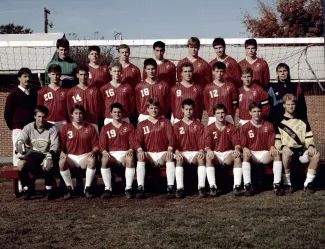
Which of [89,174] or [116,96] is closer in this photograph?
[89,174]

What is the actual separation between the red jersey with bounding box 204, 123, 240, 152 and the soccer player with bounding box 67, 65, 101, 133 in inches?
68.6

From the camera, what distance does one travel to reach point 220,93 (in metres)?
7.50

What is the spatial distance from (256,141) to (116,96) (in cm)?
221

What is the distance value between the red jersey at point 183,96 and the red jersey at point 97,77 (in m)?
1.15

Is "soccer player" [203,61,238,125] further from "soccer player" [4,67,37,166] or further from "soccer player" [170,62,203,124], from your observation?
"soccer player" [4,67,37,166]

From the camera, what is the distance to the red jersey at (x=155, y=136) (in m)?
7.11

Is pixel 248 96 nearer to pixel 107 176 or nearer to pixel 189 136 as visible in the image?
pixel 189 136

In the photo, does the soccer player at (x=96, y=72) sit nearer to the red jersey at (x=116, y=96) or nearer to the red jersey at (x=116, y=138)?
the red jersey at (x=116, y=96)

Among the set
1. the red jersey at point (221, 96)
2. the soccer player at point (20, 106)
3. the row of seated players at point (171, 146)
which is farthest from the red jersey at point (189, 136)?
the soccer player at point (20, 106)

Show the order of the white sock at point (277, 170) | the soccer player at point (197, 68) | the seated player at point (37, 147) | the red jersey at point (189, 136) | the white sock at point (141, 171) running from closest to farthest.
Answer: the white sock at point (277, 170), the white sock at point (141, 171), the seated player at point (37, 147), the red jersey at point (189, 136), the soccer player at point (197, 68)

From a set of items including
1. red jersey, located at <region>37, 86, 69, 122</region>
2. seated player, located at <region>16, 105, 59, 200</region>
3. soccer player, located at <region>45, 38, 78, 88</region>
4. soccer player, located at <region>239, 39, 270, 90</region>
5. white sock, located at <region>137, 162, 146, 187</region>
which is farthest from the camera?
soccer player, located at <region>239, 39, 270, 90</region>

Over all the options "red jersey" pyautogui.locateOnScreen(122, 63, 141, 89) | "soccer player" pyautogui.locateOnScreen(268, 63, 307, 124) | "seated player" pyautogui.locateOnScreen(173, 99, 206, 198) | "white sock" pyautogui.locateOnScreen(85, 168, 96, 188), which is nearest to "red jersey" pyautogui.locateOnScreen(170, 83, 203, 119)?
"seated player" pyautogui.locateOnScreen(173, 99, 206, 198)

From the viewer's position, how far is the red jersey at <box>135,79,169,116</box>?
25.1 ft

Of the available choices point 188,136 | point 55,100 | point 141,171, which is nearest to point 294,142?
point 188,136
